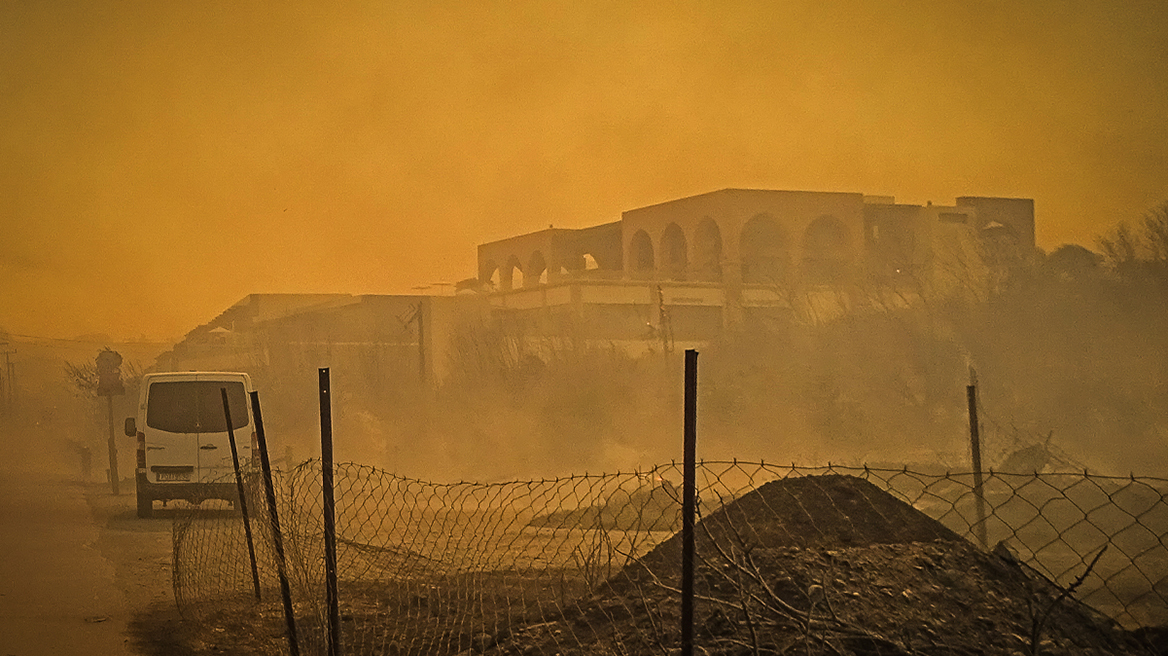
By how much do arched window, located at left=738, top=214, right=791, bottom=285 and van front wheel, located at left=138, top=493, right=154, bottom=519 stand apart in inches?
1207

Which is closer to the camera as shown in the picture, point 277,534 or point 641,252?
point 277,534

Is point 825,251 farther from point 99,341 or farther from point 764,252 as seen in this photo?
point 99,341

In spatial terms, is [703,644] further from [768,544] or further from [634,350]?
[634,350]

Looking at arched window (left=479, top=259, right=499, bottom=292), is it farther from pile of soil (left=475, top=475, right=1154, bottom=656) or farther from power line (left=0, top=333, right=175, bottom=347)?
pile of soil (left=475, top=475, right=1154, bottom=656)

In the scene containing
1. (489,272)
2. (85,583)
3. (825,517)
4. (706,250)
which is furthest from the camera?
(489,272)

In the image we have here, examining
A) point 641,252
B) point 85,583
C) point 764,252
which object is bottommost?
point 85,583

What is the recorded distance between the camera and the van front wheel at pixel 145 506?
60.1 feet

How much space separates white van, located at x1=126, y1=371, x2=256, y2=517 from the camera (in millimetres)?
17766

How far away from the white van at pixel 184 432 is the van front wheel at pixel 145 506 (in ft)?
1.45

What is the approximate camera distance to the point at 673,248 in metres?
51.8

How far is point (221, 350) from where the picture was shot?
52.0 m

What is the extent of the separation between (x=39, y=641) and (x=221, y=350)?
44.3 metres

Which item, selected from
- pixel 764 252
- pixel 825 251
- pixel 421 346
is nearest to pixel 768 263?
pixel 764 252

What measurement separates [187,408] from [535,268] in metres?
38.8
